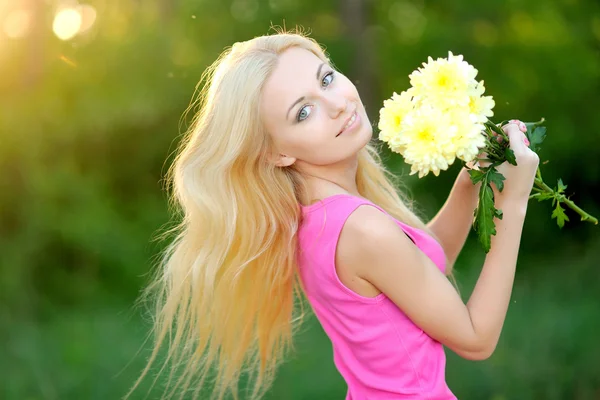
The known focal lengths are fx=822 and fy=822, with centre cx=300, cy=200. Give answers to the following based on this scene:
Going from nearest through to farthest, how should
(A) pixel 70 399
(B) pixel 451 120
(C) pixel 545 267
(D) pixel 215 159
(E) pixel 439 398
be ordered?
(B) pixel 451 120 < (E) pixel 439 398 < (D) pixel 215 159 < (A) pixel 70 399 < (C) pixel 545 267

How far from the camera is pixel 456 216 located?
2.66 m

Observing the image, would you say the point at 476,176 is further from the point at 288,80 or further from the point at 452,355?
the point at 452,355

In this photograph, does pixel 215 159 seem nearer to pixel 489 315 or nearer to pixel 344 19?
pixel 489 315

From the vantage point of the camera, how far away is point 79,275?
256 inches

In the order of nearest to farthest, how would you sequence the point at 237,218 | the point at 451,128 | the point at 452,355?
1. the point at 451,128
2. the point at 237,218
3. the point at 452,355

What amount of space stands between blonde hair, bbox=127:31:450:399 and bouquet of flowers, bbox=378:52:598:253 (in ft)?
1.25

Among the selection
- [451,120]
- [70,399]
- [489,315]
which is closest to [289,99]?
[451,120]

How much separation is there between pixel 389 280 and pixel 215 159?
62 cm

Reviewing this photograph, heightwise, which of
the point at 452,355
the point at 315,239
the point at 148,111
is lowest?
the point at 452,355

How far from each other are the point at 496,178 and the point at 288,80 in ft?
2.06

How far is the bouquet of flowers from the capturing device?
203 cm

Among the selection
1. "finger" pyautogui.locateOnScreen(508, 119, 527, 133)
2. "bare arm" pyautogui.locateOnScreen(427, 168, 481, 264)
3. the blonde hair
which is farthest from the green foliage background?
"finger" pyautogui.locateOnScreen(508, 119, 527, 133)

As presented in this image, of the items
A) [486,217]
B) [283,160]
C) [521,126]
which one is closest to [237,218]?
[283,160]

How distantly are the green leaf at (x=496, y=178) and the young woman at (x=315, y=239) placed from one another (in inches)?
1.8
